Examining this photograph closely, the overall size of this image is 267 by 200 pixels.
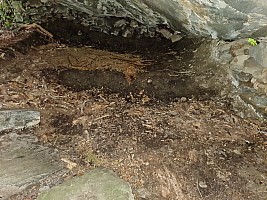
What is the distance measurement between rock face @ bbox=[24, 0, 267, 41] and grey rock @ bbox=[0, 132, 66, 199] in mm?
1002

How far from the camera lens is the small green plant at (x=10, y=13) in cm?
303

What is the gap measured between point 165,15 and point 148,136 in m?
0.83

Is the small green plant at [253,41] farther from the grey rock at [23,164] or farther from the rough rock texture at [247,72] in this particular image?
the grey rock at [23,164]

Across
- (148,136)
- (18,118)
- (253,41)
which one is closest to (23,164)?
(18,118)

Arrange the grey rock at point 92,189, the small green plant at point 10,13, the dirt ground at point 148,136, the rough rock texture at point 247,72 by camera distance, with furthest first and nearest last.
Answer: the small green plant at point 10,13, the rough rock texture at point 247,72, the dirt ground at point 148,136, the grey rock at point 92,189

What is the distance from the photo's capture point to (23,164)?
1.86 meters

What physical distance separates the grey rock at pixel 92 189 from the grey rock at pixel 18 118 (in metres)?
0.45

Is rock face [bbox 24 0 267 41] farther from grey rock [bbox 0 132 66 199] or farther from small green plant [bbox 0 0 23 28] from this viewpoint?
grey rock [bbox 0 132 66 199]

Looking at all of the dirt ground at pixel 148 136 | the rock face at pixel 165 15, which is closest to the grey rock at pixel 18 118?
the dirt ground at pixel 148 136

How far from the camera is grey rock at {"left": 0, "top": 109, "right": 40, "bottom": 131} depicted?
6.68 feet

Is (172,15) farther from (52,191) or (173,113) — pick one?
(52,191)

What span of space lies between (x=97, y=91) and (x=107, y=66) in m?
0.30

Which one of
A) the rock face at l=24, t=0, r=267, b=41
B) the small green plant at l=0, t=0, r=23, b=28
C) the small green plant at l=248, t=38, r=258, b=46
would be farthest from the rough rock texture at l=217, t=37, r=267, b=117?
the small green plant at l=0, t=0, r=23, b=28

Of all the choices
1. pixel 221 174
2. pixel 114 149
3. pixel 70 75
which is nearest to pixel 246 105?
pixel 221 174
